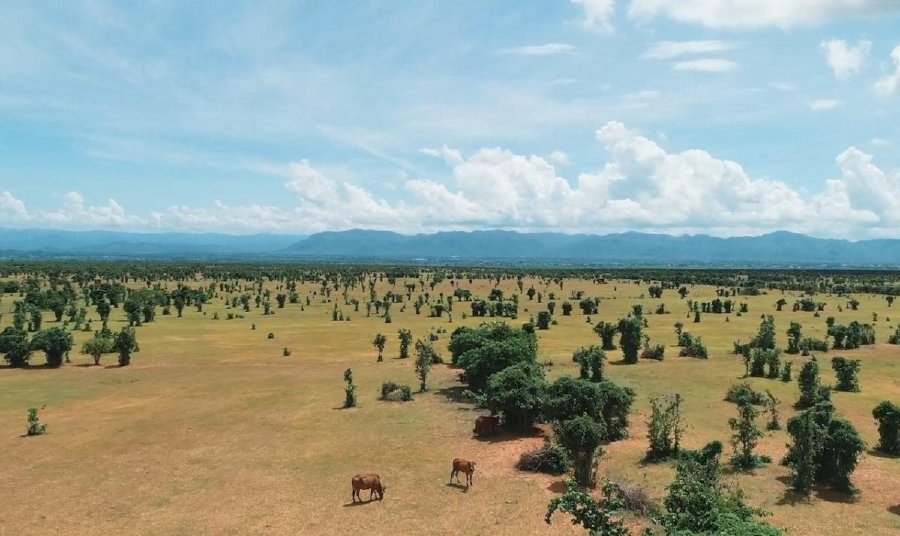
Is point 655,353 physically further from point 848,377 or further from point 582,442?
point 582,442

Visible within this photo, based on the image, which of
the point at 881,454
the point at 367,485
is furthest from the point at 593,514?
the point at 881,454

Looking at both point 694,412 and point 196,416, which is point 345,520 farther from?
point 694,412

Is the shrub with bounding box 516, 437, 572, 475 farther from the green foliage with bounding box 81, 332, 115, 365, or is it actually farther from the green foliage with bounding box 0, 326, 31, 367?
the green foliage with bounding box 0, 326, 31, 367

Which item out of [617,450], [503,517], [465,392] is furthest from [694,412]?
[503,517]

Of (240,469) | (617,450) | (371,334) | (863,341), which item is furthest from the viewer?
(371,334)

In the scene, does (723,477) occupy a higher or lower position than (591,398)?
lower
